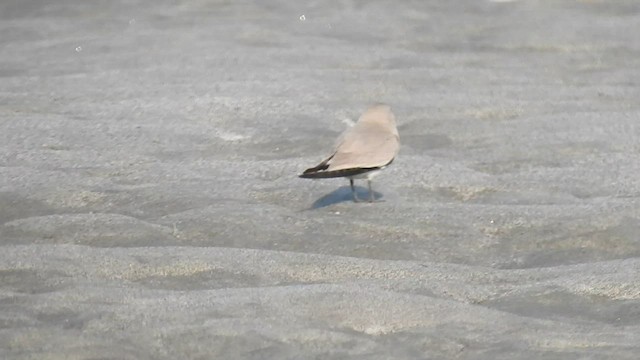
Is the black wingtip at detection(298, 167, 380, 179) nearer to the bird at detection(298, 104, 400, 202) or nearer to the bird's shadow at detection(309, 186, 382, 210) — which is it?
the bird at detection(298, 104, 400, 202)

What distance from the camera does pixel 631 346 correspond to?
15.9ft

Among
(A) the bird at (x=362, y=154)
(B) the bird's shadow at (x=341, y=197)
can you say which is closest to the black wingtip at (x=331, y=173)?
(A) the bird at (x=362, y=154)

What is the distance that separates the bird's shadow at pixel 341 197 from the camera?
7191 millimetres

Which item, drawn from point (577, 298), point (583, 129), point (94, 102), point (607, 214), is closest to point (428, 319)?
point (577, 298)

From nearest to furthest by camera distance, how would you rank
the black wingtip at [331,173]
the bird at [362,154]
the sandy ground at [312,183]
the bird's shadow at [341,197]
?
the sandy ground at [312,183], the black wingtip at [331,173], the bird at [362,154], the bird's shadow at [341,197]

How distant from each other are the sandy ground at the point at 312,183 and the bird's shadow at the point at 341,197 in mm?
24

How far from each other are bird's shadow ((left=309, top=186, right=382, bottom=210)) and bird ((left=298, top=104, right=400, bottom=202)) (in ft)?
0.13

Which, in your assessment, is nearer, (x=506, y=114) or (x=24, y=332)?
(x=24, y=332)

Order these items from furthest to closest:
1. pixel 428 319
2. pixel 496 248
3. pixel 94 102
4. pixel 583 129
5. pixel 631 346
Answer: pixel 94 102 → pixel 583 129 → pixel 496 248 → pixel 428 319 → pixel 631 346

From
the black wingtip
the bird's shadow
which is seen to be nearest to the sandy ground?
the bird's shadow

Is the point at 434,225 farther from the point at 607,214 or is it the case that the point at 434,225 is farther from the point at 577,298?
the point at 577,298

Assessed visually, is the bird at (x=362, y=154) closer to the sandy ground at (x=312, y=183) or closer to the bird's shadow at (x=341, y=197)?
the bird's shadow at (x=341, y=197)

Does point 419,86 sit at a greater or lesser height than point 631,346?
lesser

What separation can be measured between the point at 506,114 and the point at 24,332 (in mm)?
4609
